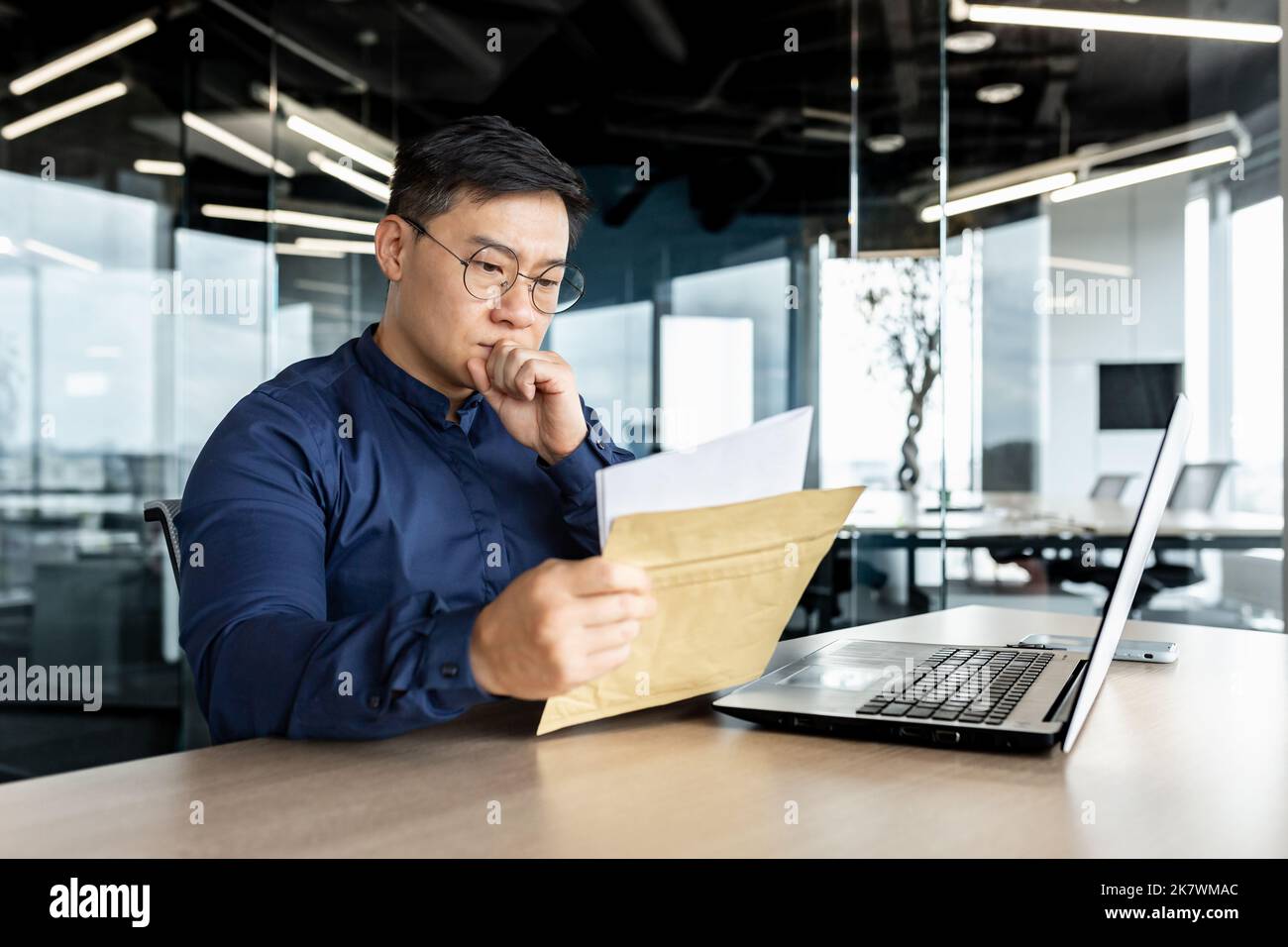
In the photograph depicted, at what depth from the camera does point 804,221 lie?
13.7ft

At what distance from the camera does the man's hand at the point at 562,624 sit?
2.53 ft

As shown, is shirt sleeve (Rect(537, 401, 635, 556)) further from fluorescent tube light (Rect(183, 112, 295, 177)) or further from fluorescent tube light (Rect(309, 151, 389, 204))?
fluorescent tube light (Rect(183, 112, 295, 177))

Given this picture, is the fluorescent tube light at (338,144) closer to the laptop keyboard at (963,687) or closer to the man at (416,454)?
the man at (416,454)

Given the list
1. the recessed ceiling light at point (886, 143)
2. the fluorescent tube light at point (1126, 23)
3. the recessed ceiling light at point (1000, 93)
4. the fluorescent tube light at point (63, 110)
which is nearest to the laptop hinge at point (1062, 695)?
the recessed ceiling light at point (886, 143)

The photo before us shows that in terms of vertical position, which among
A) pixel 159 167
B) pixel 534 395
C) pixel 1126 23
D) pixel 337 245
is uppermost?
pixel 1126 23

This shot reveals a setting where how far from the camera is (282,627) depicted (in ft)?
3.09

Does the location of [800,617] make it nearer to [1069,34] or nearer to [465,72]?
[465,72]

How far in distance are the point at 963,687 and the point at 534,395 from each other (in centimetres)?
63

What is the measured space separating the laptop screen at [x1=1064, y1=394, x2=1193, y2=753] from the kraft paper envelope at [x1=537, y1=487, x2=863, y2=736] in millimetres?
238

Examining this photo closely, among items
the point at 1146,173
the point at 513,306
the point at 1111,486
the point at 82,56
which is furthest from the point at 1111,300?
the point at 513,306

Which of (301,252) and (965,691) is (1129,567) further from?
(301,252)
